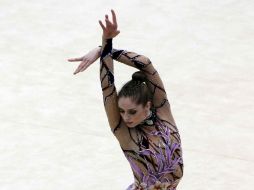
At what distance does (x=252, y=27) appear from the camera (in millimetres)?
10133

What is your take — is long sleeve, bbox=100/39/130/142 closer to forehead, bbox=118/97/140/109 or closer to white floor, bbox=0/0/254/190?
forehead, bbox=118/97/140/109

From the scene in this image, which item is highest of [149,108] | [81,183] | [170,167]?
[149,108]

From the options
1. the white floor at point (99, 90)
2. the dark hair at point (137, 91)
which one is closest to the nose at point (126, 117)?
the dark hair at point (137, 91)

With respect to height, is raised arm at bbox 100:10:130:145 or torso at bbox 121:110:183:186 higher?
raised arm at bbox 100:10:130:145

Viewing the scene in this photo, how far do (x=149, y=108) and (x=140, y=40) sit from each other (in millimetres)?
5314

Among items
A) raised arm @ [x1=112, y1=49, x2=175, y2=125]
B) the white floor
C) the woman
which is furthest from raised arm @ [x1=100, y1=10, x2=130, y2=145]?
the white floor

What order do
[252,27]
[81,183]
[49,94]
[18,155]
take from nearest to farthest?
1. [81,183]
2. [18,155]
3. [49,94]
4. [252,27]

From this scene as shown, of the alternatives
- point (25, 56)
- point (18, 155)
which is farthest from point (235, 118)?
point (25, 56)

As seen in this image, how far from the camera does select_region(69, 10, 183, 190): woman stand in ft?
13.9

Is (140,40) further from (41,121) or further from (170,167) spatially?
(170,167)

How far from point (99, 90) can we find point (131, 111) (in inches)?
159

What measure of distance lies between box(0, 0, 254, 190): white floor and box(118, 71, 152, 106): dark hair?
2.30m

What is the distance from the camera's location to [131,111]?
4.21m

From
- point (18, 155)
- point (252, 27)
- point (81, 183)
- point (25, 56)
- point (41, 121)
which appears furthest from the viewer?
point (252, 27)
